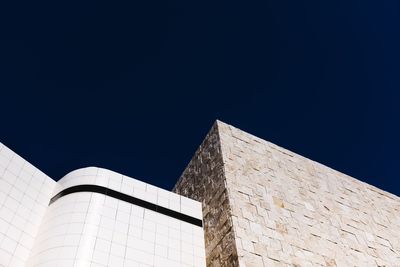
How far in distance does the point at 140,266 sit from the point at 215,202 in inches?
98.8

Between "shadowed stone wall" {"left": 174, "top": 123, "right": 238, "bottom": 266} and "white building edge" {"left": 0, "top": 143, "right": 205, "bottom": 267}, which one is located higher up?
"shadowed stone wall" {"left": 174, "top": 123, "right": 238, "bottom": 266}

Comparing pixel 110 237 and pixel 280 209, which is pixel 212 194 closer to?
pixel 280 209

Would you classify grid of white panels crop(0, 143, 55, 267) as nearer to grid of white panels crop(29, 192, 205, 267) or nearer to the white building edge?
the white building edge

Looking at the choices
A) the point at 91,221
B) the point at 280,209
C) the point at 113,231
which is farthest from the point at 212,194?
the point at 91,221

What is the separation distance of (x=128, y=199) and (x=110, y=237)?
1.32 meters

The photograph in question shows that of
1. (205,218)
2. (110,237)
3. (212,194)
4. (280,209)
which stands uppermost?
(280,209)

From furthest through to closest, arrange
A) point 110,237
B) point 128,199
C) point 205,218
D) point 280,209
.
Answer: point 205,218, point 280,209, point 128,199, point 110,237

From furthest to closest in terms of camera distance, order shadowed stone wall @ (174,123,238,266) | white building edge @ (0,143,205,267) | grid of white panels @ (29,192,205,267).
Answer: shadowed stone wall @ (174,123,238,266) → white building edge @ (0,143,205,267) → grid of white panels @ (29,192,205,267)

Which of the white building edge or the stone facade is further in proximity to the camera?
the stone facade

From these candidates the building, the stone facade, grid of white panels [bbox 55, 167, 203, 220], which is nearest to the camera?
the building

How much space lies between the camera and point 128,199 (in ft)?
29.8

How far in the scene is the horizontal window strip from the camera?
884cm

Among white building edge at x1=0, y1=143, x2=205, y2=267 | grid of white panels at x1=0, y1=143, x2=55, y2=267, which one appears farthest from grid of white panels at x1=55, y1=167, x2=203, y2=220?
grid of white panels at x1=0, y1=143, x2=55, y2=267

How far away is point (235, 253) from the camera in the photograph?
7.52 m
